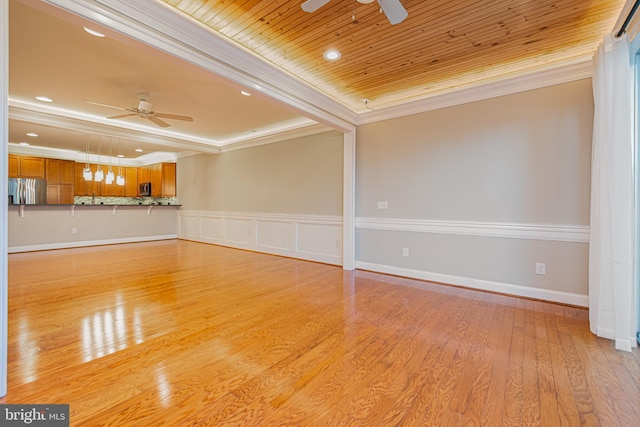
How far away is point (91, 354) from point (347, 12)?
10.9 ft

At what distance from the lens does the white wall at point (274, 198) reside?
5152mm

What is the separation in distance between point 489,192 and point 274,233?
4016 millimetres

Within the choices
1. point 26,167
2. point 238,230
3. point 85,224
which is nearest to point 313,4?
point 238,230

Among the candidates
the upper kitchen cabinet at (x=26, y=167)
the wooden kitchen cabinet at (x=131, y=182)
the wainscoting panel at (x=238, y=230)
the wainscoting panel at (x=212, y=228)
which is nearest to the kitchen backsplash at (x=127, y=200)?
the wooden kitchen cabinet at (x=131, y=182)

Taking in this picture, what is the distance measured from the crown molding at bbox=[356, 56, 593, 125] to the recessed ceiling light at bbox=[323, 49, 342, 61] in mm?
1411

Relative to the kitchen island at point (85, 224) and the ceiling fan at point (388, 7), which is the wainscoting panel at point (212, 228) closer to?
the kitchen island at point (85, 224)

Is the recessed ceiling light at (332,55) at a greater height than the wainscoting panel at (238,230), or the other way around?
the recessed ceiling light at (332,55)

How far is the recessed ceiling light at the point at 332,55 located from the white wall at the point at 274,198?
1903 mm

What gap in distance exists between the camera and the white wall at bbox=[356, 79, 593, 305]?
3.06 metres

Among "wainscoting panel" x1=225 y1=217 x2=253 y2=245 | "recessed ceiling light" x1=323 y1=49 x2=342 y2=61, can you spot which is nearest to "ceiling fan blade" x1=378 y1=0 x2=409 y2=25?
"recessed ceiling light" x1=323 y1=49 x2=342 y2=61

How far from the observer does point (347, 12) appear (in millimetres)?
2385

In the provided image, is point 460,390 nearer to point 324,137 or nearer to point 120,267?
point 324,137

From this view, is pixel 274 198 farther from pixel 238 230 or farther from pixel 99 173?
pixel 99 173

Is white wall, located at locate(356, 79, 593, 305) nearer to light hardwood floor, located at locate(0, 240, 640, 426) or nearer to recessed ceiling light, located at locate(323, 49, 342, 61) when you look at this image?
light hardwood floor, located at locate(0, 240, 640, 426)
